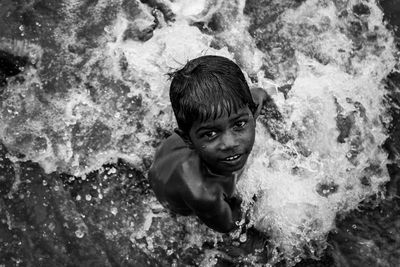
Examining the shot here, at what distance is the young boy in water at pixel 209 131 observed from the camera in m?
2.60

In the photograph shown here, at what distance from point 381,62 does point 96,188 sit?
2.12 m

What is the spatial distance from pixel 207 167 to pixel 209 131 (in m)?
0.38

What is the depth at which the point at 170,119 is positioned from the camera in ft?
12.5

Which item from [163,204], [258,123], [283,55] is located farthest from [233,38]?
[163,204]

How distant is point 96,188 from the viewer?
3.72m

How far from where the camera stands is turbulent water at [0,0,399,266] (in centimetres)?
365

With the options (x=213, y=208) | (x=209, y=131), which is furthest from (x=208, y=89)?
(x=213, y=208)

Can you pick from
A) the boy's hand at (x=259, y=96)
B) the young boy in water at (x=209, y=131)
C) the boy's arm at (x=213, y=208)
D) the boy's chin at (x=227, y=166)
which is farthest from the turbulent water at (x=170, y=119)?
the boy's chin at (x=227, y=166)

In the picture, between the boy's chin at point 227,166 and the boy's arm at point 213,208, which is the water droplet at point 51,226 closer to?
the boy's arm at point 213,208

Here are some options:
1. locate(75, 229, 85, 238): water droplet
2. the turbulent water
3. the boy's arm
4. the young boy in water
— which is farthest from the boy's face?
locate(75, 229, 85, 238): water droplet

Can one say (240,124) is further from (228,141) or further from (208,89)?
(208,89)

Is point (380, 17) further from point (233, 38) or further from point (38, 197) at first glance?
point (38, 197)

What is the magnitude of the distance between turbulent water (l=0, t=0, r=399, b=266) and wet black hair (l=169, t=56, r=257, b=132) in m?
1.16

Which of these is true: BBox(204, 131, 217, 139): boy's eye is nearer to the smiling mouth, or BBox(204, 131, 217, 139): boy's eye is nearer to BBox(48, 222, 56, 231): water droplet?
the smiling mouth
